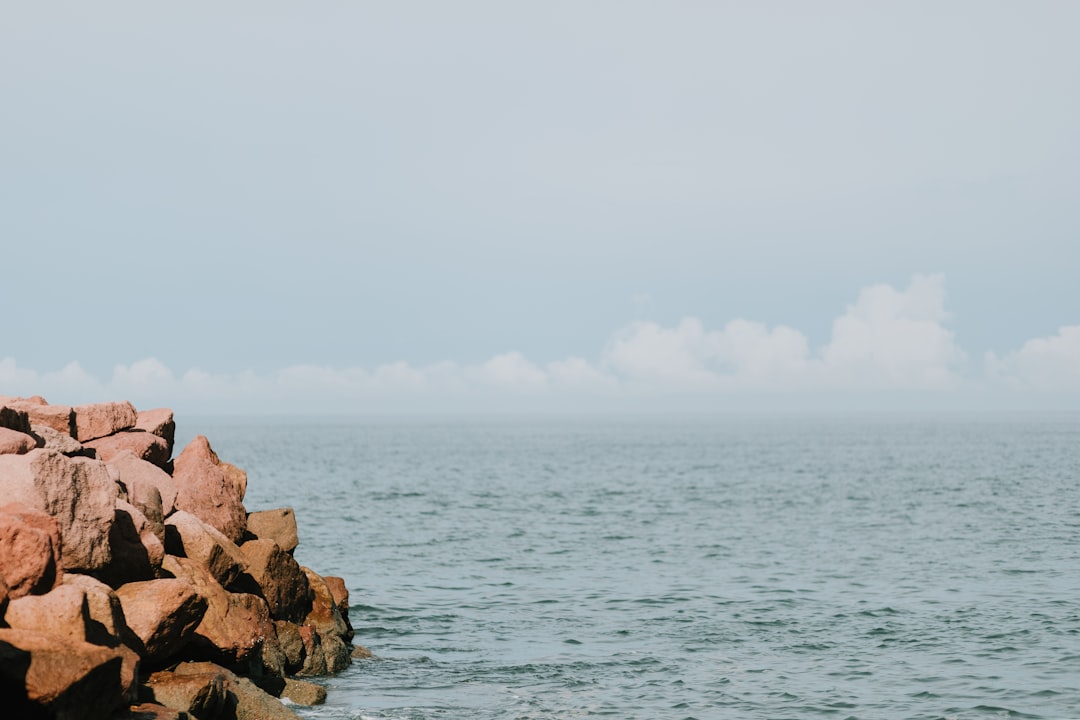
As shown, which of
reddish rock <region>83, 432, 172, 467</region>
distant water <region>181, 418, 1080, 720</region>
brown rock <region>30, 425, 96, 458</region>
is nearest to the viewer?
brown rock <region>30, 425, 96, 458</region>

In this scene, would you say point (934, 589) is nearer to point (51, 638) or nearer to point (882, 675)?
point (882, 675)

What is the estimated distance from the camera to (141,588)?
16.9 metres

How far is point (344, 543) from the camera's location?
46281 millimetres

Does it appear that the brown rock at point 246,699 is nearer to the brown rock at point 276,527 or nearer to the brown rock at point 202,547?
the brown rock at point 202,547

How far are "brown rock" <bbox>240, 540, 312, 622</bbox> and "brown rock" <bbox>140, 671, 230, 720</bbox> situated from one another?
16.7ft

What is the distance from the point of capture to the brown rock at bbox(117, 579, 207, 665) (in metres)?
16.3

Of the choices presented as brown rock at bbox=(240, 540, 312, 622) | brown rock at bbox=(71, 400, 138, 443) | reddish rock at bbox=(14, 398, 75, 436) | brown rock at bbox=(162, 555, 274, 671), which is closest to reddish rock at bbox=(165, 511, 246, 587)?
brown rock at bbox=(162, 555, 274, 671)

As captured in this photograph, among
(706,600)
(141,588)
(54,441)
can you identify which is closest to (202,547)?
(141,588)

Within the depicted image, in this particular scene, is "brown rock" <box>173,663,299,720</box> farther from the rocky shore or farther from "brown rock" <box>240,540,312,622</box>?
"brown rock" <box>240,540,312,622</box>

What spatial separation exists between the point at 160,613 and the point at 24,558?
111 inches

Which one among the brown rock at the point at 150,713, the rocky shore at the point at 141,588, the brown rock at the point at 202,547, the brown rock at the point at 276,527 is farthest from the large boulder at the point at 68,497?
the brown rock at the point at 276,527

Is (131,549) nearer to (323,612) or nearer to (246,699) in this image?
(246,699)

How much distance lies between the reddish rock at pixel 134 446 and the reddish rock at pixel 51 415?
807 millimetres

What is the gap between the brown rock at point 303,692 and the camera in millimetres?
20219
